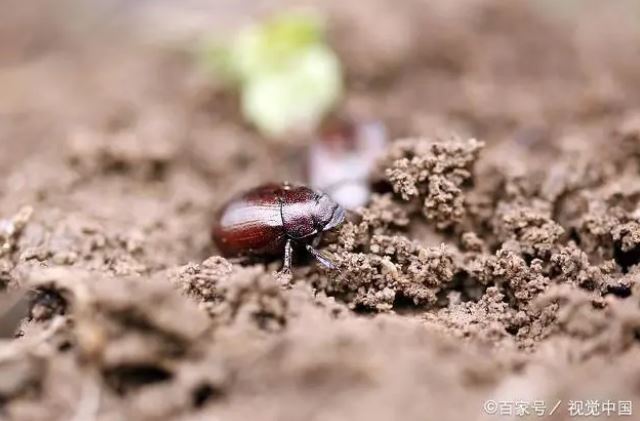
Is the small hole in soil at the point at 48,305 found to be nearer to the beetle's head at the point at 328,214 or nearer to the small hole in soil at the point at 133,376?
the small hole in soil at the point at 133,376

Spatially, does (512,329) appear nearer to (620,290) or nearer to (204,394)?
(620,290)

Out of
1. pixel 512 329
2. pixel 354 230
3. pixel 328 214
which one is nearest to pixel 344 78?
pixel 328 214

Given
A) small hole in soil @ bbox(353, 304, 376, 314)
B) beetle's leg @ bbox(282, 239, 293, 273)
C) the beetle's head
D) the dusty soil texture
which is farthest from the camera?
the beetle's head

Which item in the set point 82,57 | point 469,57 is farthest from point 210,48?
point 469,57

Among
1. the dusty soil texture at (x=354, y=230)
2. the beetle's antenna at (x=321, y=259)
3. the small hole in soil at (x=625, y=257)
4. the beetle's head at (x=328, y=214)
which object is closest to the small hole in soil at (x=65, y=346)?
the dusty soil texture at (x=354, y=230)

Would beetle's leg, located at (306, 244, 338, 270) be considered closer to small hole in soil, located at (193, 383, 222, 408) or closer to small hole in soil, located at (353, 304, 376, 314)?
small hole in soil, located at (353, 304, 376, 314)

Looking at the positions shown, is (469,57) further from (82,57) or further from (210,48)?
(82,57)

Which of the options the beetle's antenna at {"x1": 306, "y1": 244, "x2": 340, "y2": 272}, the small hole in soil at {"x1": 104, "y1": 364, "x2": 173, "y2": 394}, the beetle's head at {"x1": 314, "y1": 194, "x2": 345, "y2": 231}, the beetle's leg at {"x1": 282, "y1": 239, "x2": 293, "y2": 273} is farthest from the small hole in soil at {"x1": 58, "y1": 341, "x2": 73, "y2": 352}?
the beetle's head at {"x1": 314, "y1": 194, "x2": 345, "y2": 231}
